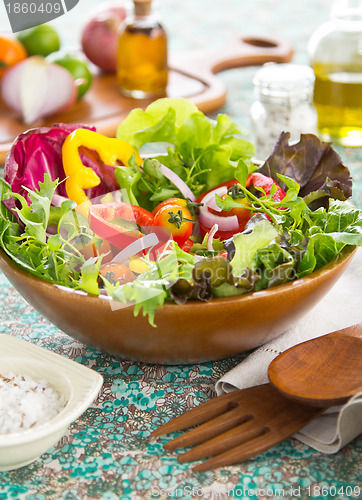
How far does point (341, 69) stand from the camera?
6.48 ft

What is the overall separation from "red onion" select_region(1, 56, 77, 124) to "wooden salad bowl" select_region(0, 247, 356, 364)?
3.51 ft

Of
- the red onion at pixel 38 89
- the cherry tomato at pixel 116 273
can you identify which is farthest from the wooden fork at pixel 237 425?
the red onion at pixel 38 89

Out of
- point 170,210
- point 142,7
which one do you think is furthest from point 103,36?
point 170,210

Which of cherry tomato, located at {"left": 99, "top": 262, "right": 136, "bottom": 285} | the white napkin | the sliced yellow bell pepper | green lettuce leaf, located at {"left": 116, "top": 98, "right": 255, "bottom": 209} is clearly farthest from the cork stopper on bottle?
cherry tomato, located at {"left": 99, "top": 262, "right": 136, "bottom": 285}

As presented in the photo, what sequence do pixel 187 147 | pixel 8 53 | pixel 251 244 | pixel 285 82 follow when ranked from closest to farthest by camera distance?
1. pixel 251 244
2. pixel 187 147
3. pixel 285 82
4. pixel 8 53

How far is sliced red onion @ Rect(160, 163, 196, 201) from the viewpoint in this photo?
1.34 meters

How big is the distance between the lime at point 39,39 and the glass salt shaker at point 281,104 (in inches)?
33.7

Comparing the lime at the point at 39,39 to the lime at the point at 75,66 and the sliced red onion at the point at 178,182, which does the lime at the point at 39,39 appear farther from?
the sliced red onion at the point at 178,182

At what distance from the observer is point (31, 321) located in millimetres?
1277

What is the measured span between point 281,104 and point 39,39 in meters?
0.96

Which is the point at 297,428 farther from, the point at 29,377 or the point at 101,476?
the point at 29,377

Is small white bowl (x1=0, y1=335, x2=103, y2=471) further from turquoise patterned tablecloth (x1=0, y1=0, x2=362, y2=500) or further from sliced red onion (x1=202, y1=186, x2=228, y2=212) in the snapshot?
sliced red onion (x1=202, y1=186, x2=228, y2=212)

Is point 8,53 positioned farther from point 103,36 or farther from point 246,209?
point 246,209

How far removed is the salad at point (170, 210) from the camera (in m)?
1.01
